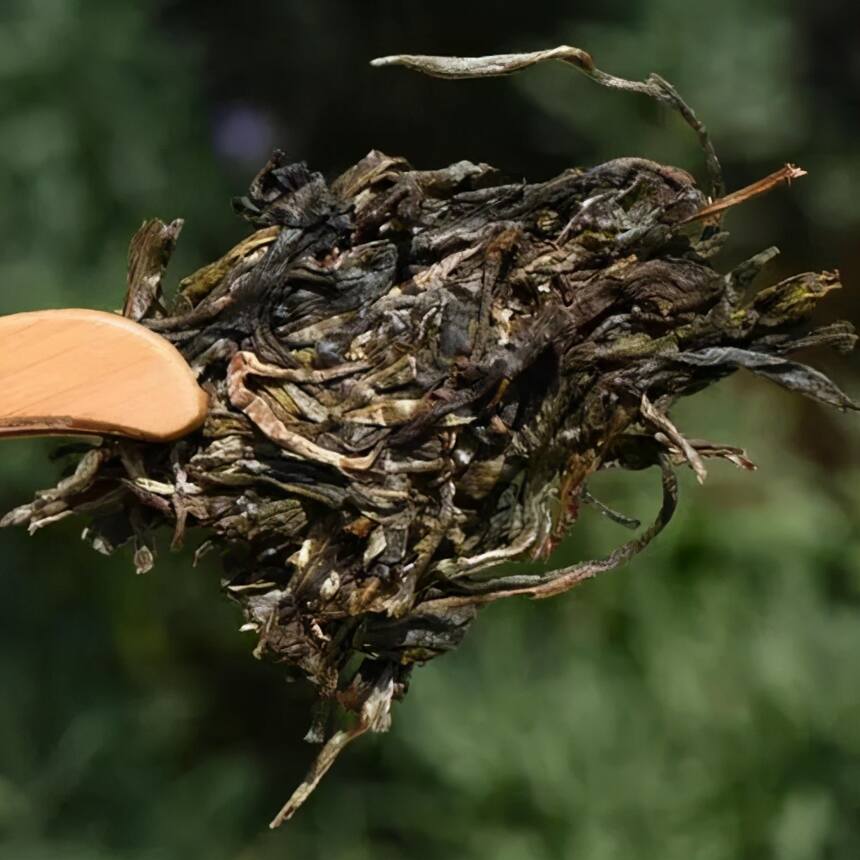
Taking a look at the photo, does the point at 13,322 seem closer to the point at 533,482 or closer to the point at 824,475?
the point at 533,482

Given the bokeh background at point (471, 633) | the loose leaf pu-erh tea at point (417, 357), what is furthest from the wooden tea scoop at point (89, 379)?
the bokeh background at point (471, 633)

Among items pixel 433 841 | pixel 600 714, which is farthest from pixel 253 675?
pixel 600 714

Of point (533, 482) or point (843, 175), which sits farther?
point (843, 175)

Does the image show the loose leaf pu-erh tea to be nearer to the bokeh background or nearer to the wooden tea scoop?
the wooden tea scoop

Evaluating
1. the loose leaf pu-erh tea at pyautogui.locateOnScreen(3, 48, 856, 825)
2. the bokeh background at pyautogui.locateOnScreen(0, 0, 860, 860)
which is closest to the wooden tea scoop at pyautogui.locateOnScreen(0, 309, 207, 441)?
the loose leaf pu-erh tea at pyautogui.locateOnScreen(3, 48, 856, 825)

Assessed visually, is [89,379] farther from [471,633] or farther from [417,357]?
[471,633]

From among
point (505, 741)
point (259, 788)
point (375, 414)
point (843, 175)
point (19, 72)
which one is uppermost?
point (375, 414)
